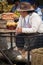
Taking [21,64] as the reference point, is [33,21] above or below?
above

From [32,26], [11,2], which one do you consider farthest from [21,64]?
Answer: [11,2]

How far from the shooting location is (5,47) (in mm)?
4730

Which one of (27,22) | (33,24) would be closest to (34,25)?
(33,24)

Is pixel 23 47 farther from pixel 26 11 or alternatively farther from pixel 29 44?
pixel 26 11

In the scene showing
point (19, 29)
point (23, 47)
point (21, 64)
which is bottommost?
point (21, 64)

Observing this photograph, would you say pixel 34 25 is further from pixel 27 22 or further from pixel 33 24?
pixel 27 22

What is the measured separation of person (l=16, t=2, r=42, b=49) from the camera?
161 inches

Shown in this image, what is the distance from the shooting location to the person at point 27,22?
4078 mm

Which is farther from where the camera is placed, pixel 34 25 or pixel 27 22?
pixel 27 22

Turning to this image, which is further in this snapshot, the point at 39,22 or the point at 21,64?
the point at 21,64

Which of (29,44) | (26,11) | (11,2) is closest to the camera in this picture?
(29,44)

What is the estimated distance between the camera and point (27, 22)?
4.25m

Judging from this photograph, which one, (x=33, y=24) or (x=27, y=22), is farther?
(x=27, y=22)

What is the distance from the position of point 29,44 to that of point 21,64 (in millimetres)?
617
